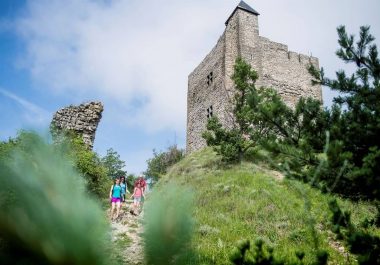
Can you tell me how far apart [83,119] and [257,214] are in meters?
Answer: 10.4

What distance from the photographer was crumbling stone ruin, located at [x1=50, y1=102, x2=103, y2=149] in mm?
17375

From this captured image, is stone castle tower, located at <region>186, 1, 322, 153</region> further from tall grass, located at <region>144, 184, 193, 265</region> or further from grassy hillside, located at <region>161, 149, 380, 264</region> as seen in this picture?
tall grass, located at <region>144, 184, 193, 265</region>

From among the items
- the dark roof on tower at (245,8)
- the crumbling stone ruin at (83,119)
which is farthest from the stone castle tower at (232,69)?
the crumbling stone ruin at (83,119)

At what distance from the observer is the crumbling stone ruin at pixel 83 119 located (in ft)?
57.0

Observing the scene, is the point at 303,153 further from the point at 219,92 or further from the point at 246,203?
the point at 219,92

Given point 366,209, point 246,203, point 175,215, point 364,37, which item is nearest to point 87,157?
point 246,203

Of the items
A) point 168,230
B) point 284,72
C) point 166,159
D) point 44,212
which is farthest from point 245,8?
point 44,212

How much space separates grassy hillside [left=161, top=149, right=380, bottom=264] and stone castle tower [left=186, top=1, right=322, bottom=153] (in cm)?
792

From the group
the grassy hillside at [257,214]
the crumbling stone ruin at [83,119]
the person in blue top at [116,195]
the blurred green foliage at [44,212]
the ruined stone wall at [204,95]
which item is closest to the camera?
the blurred green foliage at [44,212]

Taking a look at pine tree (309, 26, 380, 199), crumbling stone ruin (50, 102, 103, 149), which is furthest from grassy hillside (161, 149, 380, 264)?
crumbling stone ruin (50, 102, 103, 149)

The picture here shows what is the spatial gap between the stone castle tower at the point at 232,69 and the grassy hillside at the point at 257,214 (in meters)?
7.92

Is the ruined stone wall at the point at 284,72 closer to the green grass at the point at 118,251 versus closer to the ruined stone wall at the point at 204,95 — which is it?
the ruined stone wall at the point at 204,95

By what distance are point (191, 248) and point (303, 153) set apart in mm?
3803

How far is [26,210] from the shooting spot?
1.01 meters
